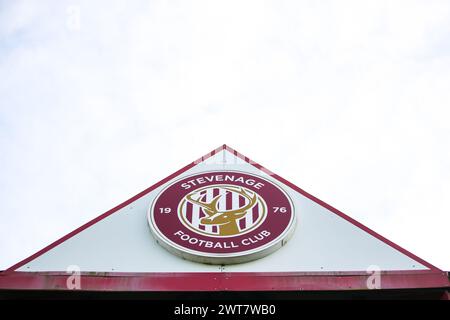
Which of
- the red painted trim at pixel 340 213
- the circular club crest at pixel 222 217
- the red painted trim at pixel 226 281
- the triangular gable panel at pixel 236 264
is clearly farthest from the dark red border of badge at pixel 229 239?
the red painted trim at pixel 340 213

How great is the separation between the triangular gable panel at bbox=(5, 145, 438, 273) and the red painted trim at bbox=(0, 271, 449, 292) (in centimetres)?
13

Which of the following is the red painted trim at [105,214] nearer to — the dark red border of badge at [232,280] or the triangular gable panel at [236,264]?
the triangular gable panel at [236,264]

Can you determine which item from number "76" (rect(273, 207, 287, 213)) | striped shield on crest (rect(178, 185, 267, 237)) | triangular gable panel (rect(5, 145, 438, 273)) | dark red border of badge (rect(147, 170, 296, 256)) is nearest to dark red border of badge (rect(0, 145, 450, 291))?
triangular gable panel (rect(5, 145, 438, 273))

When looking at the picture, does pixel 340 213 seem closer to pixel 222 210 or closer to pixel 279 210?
pixel 279 210

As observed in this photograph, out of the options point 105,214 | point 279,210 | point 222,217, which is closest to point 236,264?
point 222,217

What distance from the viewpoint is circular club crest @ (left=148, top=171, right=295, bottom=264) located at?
7.66 metres

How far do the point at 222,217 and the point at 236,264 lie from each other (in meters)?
0.88

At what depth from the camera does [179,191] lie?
8.83 meters

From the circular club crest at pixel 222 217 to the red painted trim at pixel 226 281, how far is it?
1.17 feet

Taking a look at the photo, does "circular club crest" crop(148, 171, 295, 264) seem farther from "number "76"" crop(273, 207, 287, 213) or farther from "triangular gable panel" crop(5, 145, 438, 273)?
"triangular gable panel" crop(5, 145, 438, 273)

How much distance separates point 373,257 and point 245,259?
5.15 ft

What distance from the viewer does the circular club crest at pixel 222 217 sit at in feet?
25.1

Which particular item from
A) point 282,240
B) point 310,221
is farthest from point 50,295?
point 310,221
